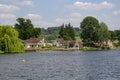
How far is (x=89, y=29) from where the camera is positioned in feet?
532

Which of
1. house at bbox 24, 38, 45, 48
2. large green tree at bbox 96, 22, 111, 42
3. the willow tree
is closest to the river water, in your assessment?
the willow tree

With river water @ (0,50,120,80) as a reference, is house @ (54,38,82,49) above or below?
above

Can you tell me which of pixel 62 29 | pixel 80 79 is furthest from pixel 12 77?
pixel 62 29

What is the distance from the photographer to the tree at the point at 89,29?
160000 mm

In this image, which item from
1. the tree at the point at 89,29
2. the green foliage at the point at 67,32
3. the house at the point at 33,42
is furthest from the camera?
the green foliage at the point at 67,32

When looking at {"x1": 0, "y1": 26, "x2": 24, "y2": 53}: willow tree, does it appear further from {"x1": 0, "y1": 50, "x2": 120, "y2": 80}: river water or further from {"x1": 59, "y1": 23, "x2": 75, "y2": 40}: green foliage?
{"x1": 59, "y1": 23, "x2": 75, "y2": 40}: green foliage

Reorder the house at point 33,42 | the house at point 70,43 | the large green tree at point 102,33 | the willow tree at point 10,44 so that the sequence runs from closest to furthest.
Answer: the willow tree at point 10,44 < the large green tree at point 102,33 < the house at point 33,42 < the house at point 70,43

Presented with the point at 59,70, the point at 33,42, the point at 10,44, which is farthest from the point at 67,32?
the point at 59,70

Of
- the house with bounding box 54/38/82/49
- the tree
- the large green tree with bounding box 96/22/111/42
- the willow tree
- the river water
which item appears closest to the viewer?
the river water

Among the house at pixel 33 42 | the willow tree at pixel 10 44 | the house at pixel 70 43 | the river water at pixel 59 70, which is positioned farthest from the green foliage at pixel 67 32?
the river water at pixel 59 70

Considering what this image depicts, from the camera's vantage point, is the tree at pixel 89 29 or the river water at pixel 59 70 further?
the tree at pixel 89 29

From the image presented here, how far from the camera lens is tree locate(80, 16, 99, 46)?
6299 inches

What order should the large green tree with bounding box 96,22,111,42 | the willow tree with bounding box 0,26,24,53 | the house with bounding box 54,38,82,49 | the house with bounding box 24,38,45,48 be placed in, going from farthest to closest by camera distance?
the house with bounding box 54,38,82,49
the house with bounding box 24,38,45,48
the large green tree with bounding box 96,22,111,42
the willow tree with bounding box 0,26,24,53

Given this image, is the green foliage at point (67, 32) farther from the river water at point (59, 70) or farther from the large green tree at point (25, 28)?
the river water at point (59, 70)
